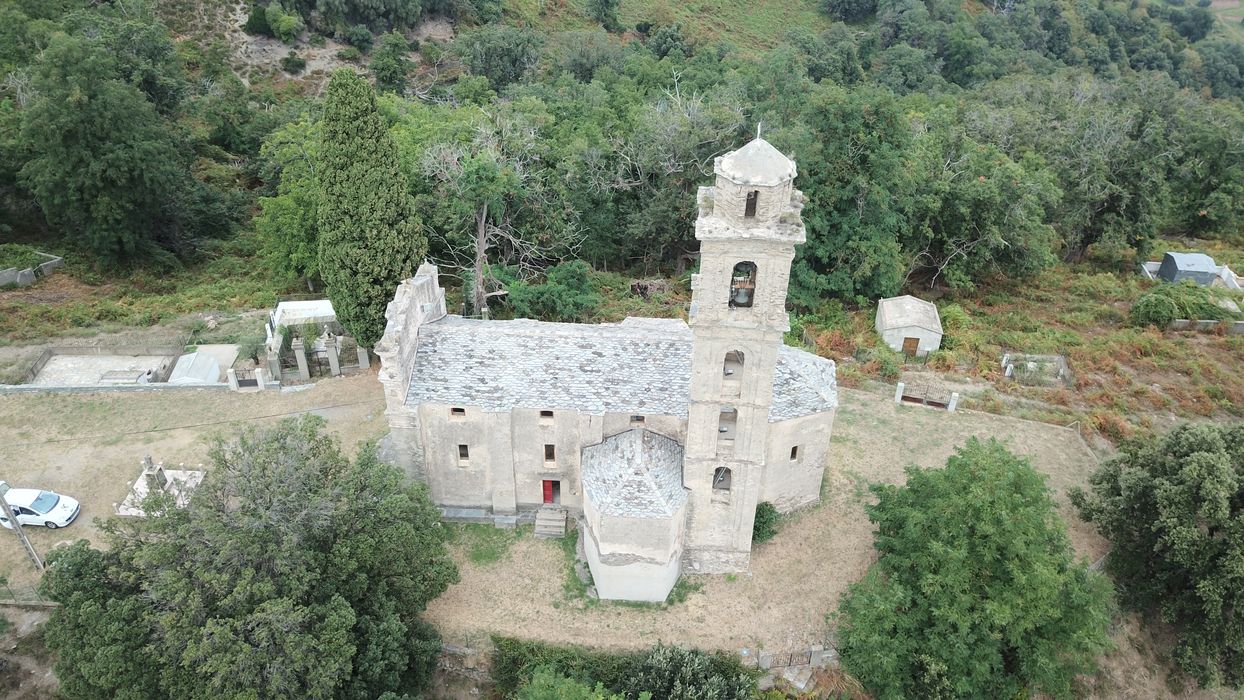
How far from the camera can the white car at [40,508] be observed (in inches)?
1394

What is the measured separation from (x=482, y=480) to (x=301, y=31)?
74981 mm

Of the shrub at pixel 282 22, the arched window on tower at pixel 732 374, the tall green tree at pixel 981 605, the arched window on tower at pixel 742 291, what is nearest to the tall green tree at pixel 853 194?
the arched window on tower at pixel 732 374

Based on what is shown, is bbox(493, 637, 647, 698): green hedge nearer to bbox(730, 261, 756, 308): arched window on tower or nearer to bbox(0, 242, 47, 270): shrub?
bbox(730, 261, 756, 308): arched window on tower

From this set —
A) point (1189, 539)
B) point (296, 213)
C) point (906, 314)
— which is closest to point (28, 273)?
point (296, 213)

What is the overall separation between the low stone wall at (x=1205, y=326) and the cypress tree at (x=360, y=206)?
4918cm

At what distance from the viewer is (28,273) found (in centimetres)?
5603

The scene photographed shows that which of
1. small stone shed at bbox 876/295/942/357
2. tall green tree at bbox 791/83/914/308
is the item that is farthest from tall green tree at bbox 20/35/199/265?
small stone shed at bbox 876/295/942/357

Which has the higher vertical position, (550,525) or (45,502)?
(45,502)

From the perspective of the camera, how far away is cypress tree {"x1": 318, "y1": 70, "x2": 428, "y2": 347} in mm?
41719

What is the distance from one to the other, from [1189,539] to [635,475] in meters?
21.1

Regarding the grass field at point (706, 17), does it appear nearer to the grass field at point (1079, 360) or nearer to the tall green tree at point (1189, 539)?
the grass field at point (1079, 360)

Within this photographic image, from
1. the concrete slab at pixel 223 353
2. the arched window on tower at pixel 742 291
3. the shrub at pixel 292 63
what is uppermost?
the shrub at pixel 292 63

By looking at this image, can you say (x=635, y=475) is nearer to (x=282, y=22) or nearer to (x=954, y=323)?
(x=954, y=323)

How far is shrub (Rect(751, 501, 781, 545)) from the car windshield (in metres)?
30.6
